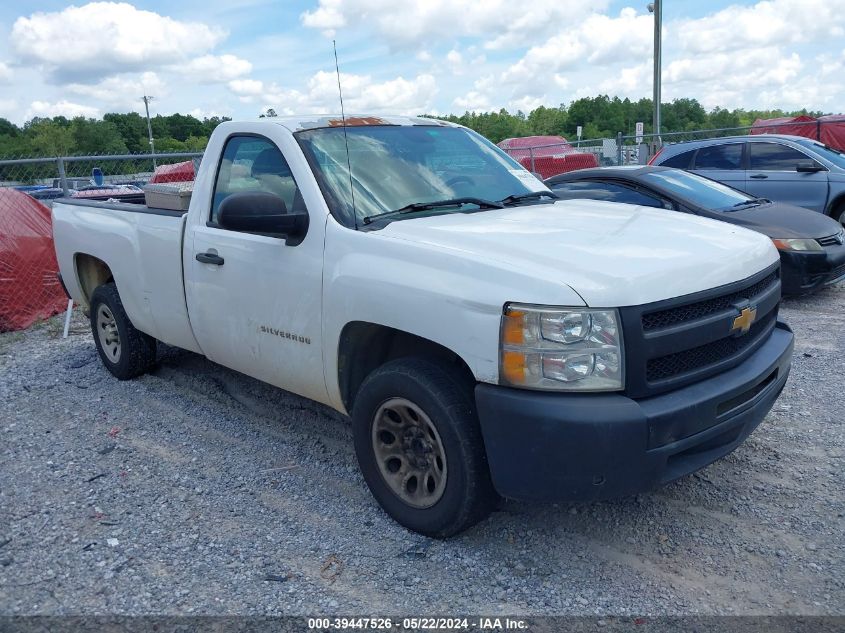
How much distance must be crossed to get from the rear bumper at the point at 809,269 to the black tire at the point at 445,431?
17.4ft

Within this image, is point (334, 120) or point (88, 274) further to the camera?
point (88, 274)

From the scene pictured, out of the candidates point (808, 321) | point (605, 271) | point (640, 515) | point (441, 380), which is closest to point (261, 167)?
point (441, 380)

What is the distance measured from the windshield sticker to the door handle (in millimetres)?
1788

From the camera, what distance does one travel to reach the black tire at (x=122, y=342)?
563 cm

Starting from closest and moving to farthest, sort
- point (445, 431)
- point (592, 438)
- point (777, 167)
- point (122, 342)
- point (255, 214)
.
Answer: point (592, 438), point (445, 431), point (255, 214), point (122, 342), point (777, 167)

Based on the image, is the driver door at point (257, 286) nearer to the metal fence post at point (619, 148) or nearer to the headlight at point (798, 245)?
the headlight at point (798, 245)

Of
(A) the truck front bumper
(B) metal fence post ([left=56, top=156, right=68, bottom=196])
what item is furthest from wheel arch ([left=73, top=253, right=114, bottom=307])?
(A) the truck front bumper

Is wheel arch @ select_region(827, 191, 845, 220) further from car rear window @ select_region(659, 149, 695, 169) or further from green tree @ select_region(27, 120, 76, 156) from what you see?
green tree @ select_region(27, 120, 76, 156)

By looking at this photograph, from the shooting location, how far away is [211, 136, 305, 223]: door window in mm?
3979

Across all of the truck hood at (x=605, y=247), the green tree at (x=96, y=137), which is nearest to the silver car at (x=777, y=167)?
the truck hood at (x=605, y=247)

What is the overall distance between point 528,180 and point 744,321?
1728mm

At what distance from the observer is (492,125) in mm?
59906

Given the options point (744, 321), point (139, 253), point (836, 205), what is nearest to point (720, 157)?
point (836, 205)

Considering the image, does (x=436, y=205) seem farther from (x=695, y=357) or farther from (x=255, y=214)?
(x=695, y=357)
